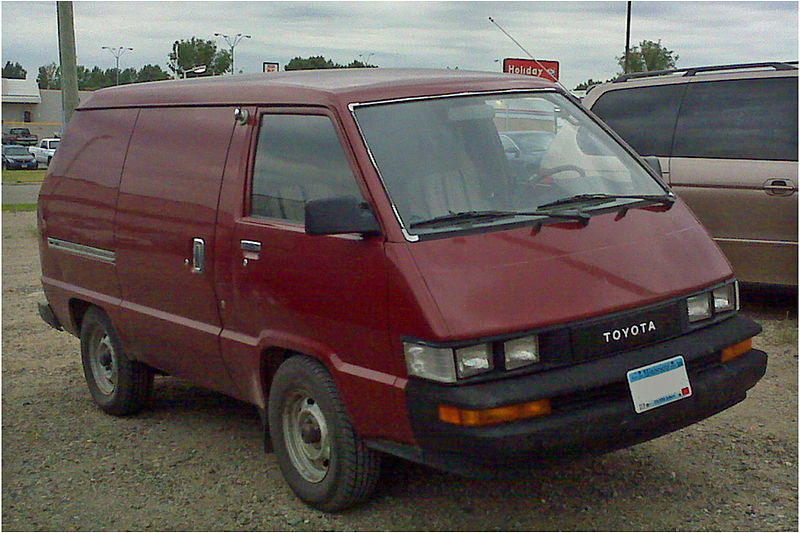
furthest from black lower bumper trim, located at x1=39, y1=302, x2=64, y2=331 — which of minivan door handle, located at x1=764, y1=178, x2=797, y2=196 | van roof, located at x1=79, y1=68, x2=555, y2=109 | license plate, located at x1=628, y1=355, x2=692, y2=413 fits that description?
minivan door handle, located at x1=764, y1=178, x2=797, y2=196

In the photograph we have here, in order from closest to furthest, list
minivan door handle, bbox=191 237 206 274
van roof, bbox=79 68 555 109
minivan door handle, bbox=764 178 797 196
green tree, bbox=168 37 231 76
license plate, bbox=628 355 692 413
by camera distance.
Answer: license plate, bbox=628 355 692 413
van roof, bbox=79 68 555 109
minivan door handle, bbox=191 237 206 274
minivan door handle, bbox=764 178 797 196
green tree, bbox=168 37 231 76

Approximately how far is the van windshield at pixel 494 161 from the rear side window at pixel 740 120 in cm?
320

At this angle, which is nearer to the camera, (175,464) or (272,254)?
(272,254)

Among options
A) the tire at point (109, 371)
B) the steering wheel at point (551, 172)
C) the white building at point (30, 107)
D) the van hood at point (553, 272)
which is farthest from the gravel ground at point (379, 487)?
the white building at point (30, 107)

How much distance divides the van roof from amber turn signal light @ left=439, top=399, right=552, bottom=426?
147 cm

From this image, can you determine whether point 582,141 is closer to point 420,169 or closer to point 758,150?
point 420,169

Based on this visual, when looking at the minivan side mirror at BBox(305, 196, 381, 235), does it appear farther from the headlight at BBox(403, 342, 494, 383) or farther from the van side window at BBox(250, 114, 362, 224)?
the headlight at BBox(403, 342, 494, 383)

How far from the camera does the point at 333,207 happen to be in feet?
12.6

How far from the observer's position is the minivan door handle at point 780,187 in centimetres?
742

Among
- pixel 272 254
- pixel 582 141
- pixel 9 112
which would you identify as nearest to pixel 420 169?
pixel 272 254

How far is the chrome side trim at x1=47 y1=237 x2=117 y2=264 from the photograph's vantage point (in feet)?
18.4

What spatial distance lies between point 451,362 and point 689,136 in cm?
514

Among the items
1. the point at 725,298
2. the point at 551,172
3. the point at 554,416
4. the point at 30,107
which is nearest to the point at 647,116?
the point at 551,172

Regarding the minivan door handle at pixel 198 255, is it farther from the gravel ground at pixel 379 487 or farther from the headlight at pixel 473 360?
the headlight at pixel 473 360
